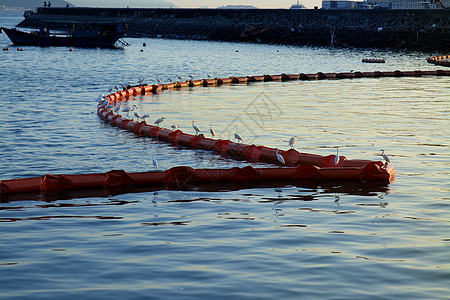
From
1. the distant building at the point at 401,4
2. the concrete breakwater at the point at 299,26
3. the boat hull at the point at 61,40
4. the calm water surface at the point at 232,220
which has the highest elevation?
the distant building at the point at 401,4

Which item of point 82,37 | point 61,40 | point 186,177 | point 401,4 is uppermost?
point 401,4

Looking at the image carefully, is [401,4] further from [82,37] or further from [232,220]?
[232,220]

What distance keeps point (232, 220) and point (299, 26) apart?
109391 mm

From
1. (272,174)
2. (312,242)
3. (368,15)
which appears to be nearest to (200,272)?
(312,242)

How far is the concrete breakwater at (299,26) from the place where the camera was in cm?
9769

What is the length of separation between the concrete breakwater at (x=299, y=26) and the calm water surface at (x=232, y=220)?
61693 mm

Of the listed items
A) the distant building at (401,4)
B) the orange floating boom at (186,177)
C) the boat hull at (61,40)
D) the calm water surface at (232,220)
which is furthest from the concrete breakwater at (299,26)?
the orange floating boom at (186,177)

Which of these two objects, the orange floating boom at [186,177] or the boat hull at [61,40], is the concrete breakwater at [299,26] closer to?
the boat hull at [61,40]

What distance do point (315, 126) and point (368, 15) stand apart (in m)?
90.9

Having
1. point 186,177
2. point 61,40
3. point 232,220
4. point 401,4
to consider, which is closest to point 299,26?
point 61,40

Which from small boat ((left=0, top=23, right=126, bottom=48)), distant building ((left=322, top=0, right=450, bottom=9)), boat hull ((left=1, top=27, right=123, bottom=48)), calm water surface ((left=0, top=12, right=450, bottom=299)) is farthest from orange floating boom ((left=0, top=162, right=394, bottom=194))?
distant building ((left=322, top=0, right=450, bottom=9))

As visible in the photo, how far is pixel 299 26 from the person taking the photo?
392ft

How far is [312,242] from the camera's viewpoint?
494 inches

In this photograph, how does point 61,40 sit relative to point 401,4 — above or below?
below
